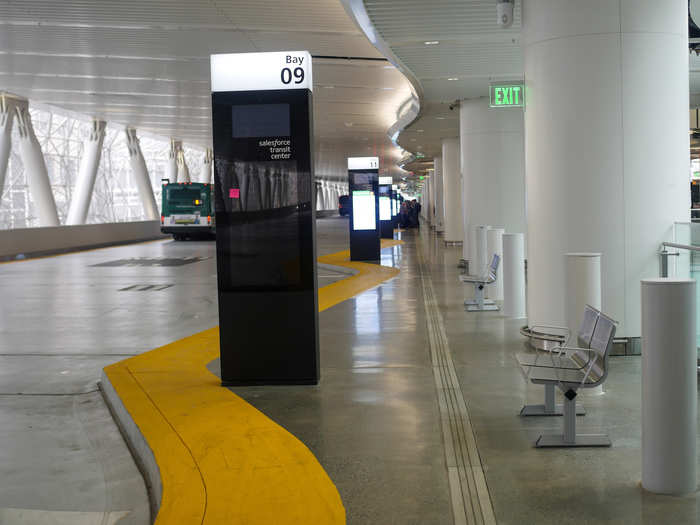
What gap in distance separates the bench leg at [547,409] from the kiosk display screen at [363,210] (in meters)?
16.5

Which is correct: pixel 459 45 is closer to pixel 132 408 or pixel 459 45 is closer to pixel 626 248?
pixel 626 248

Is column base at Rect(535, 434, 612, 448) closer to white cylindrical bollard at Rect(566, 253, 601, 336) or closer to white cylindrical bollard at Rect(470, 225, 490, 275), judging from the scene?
white cylindrical bollard at Rect(566, 253, 601, 336)

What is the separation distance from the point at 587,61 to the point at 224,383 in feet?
15.9

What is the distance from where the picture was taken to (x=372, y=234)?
2269 cm

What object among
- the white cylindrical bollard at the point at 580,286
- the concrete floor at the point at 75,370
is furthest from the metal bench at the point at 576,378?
the concrete floor at the point at 75,370

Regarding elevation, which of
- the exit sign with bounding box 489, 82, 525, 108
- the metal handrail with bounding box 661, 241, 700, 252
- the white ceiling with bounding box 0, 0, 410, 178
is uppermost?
the white ceiling with bounding box 0, 0, 410, 178

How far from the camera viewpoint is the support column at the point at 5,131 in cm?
2822

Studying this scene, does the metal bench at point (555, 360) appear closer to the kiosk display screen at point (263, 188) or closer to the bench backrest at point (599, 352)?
the bench backrest at point (599, 352)

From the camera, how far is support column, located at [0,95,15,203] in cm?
2822

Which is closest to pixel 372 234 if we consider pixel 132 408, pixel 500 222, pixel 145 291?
pixel 500 222

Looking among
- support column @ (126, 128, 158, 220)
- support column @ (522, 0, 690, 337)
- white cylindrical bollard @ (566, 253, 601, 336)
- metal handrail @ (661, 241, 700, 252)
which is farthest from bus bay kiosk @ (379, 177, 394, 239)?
white cylindrical bollard @ (566, 253, 601, 336)

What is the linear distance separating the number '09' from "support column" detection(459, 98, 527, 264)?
1423 cm

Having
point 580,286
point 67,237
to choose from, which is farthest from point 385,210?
point 580,286

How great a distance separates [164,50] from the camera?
19.3 metres
